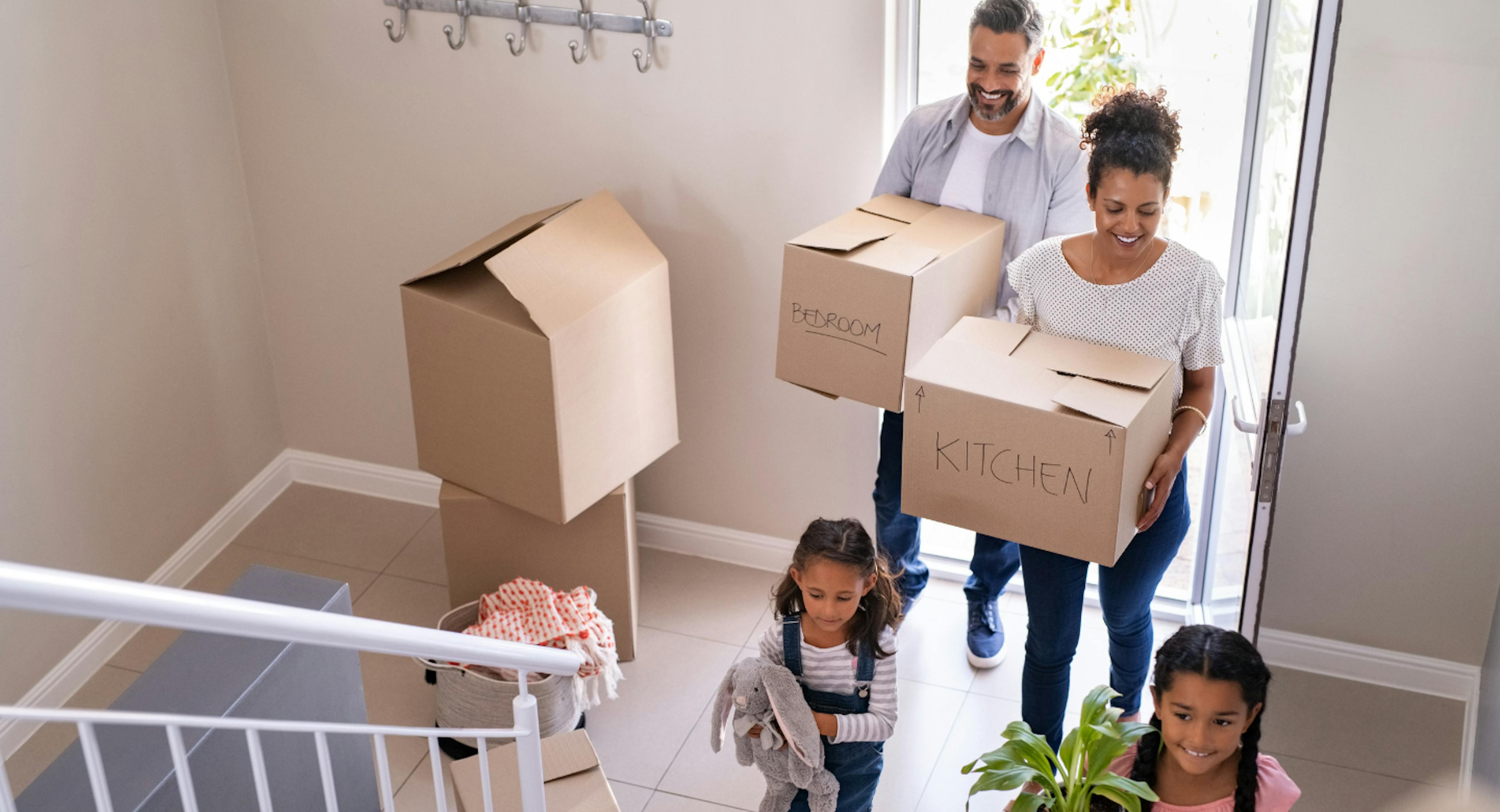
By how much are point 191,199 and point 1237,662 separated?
2.47 m

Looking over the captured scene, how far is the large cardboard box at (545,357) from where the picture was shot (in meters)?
2.34

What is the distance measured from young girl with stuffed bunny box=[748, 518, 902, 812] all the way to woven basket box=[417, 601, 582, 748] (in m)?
0.62

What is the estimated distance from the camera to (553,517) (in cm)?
246

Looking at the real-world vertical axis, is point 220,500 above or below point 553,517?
below

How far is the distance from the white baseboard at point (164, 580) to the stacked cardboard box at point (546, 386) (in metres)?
0.73

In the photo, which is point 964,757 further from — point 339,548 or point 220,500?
point 220,500

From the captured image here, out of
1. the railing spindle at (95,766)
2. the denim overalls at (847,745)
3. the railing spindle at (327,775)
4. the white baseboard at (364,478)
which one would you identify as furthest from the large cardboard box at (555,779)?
the white baseboard at (364,478)

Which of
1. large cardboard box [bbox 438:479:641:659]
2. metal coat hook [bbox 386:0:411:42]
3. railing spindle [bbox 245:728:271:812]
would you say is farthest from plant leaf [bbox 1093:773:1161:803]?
metal coat hook [bbox 386:0:411:42]

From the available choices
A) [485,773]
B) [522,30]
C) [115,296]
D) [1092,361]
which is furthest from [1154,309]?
[115,296]

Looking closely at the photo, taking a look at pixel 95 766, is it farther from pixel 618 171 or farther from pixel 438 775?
pixel 618 171

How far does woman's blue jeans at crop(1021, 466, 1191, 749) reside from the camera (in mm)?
2016

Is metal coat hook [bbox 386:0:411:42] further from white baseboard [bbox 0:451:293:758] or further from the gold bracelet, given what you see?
the gold bracelet

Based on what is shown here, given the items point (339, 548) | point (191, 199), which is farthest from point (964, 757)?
point (191, 199)

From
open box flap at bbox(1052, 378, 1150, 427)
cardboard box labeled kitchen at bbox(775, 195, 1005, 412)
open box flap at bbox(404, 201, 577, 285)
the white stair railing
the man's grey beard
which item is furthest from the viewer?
open box flap at bbox(404, 201, 577, 285)
